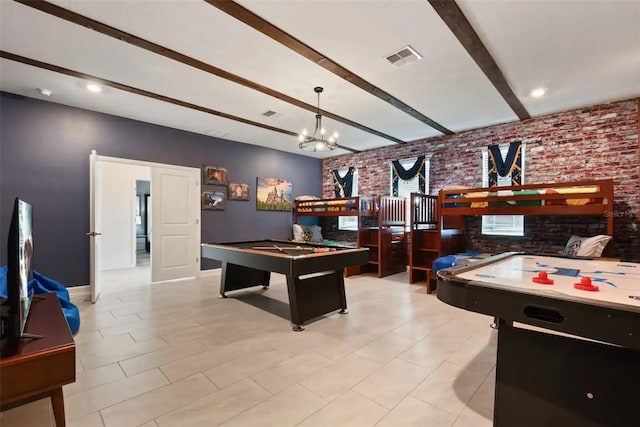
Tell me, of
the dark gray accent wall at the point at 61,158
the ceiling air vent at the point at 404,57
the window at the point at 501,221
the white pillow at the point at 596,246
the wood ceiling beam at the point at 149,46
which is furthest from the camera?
the window at the point at 501,221

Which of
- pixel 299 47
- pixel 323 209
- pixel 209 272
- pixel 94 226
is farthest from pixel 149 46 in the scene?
pixel 323 209

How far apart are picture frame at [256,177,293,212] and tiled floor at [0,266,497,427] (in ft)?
Result: 11.3

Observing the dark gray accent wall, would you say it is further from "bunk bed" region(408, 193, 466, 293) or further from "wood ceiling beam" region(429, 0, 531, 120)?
"wood ceiling beam" region(429, 0, 531, 120)

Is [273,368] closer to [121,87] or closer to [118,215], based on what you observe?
[121,87]

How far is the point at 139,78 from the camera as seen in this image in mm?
3793

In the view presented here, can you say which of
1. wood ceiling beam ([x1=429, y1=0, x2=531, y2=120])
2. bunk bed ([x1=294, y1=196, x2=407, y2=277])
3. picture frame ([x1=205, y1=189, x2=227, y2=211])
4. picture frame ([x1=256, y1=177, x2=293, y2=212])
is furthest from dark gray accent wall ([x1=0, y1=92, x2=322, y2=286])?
wood ceiling beam ([x1=429, y1=0, x2=531, y2=120])

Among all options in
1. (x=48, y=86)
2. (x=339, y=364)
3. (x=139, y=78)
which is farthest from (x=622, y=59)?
(x=48, y=86)

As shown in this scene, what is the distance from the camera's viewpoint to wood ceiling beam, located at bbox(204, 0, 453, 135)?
8.43 feet

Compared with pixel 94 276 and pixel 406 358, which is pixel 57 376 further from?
pixel 94 276

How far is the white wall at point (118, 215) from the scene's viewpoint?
7.10 meters

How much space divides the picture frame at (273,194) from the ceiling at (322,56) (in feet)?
7.57

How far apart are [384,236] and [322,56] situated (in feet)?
12.6

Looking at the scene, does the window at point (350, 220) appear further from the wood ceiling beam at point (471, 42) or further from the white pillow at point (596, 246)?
the white pillow at point (596, 246)

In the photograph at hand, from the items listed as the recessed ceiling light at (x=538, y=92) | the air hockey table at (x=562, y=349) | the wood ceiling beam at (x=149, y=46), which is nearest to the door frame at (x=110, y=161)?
the wood ceiling beam at (x=149, y=46)
